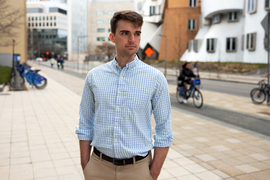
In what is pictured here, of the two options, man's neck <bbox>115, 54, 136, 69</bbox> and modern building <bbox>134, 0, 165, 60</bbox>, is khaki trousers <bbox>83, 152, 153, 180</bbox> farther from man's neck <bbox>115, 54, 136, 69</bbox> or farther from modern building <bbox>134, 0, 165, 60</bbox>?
modern building <bbox>134, 0, 165, 60</bbox>

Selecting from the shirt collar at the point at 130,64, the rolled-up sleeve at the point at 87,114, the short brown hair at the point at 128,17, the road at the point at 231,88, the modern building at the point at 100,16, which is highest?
the modern building at the point at 100,16

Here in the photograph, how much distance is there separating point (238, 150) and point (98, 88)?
4.47 meters

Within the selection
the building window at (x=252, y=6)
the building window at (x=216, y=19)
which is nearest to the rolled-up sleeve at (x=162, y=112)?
the building window at (x=252, y=6)

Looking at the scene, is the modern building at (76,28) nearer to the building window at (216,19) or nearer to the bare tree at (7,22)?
the building window at (216,19)

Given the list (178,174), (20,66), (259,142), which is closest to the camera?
(178,174)

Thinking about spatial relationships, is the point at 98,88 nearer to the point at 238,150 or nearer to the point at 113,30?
the point at 113,30

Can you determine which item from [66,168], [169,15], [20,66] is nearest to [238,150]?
[66,168]

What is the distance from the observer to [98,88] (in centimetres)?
196

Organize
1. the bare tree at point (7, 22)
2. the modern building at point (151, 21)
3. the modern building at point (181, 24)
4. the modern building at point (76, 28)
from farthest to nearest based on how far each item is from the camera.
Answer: the modern building at point (76, 28) < the modern building at point (151, 21) < the modern building at point (181, 24) < the bare tree at point (7, 22)

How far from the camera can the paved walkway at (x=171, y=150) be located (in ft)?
14.1

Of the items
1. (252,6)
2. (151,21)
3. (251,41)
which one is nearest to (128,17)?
Answer: (251,41)

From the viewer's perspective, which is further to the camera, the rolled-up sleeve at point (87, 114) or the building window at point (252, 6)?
the building window at point (252, 6)

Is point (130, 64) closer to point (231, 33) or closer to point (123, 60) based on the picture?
point (123, 60)

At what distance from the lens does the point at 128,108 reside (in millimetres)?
1896
